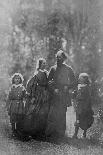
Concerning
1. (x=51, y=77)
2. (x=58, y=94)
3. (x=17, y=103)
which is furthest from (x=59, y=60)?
(x=17, y=103)

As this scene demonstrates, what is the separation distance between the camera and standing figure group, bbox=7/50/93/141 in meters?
13.4

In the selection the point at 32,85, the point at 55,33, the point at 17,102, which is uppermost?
the point at 55,33

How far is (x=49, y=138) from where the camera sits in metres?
13.2

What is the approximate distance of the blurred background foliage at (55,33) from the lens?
121 ft

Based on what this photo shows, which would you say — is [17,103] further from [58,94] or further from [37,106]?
[58,94]

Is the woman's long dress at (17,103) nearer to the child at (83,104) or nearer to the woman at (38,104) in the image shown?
the woman at (38,104)

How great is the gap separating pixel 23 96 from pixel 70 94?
1391 mm

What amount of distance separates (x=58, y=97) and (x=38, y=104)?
61 cm

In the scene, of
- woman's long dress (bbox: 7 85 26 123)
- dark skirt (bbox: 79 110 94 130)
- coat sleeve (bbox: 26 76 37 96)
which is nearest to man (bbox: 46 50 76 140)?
coat sleeve (bbox: 26 76 37 96)

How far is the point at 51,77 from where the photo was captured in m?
13.5

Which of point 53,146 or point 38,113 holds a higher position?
point 38,113

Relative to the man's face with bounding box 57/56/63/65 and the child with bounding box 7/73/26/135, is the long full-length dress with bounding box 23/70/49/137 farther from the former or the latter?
the man's face with bounding box 57/56/63/65

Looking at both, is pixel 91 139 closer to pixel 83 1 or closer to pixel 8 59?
pixel 83 1

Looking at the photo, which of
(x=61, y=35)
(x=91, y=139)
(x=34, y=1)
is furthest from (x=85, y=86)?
(x=34, y=1)
